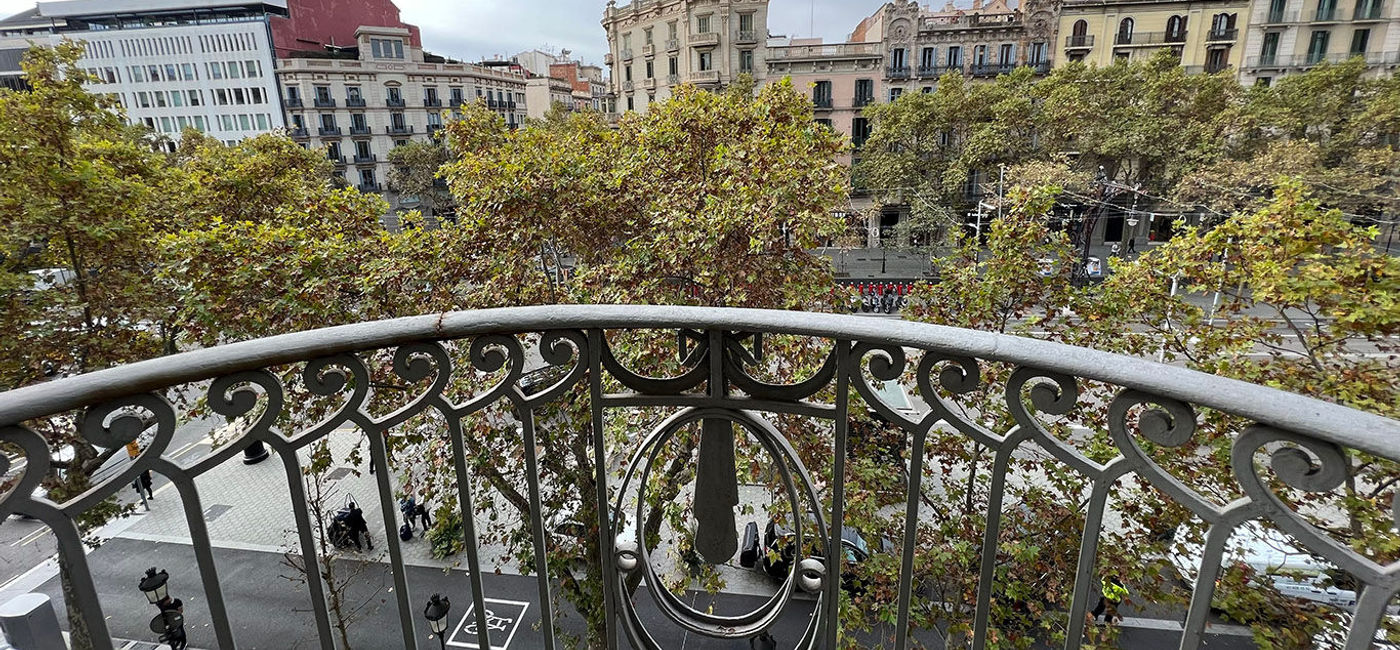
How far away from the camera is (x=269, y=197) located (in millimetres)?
10898

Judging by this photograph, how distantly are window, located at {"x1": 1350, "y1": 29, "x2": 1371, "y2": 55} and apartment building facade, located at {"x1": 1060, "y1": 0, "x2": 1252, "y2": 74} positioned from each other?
4.28 meters

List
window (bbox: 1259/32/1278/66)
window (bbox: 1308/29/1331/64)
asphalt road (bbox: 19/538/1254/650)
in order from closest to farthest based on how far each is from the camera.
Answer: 1. asphalt road (bbox: 19/538/1254/650)
2. window (bbox: 1308/29/1331/64)
3. window (bbox: 1259/32/1278/66)

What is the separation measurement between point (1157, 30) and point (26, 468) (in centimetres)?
3943

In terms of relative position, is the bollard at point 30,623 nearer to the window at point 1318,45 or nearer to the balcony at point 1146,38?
the balcony at point 1146,38

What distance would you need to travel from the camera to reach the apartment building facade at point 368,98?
38.9 metres

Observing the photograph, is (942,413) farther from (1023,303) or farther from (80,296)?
(80,296)

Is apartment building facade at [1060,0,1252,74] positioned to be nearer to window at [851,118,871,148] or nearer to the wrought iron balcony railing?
window at [851,118,871,148]

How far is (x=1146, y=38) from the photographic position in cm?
3061

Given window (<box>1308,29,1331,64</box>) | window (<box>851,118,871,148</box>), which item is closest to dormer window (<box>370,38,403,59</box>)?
window (<box>851,118,871,148</box>)

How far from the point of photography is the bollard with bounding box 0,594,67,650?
1.58 m

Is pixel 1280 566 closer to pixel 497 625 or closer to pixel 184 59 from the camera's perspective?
pixel 497 625

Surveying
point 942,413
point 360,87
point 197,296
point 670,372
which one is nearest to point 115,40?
point 360,87

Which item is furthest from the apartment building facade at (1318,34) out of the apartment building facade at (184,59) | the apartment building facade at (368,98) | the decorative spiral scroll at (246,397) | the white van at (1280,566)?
the apartment building facade at (184,59)

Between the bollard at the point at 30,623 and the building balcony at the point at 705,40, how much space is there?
32.9 meters
